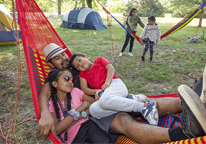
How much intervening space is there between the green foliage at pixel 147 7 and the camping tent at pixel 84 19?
13.7m

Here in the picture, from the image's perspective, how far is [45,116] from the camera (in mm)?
1240

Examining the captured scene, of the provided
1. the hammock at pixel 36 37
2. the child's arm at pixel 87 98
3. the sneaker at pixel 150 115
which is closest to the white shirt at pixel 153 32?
the hammock at pixel 36 37

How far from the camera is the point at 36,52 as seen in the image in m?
1.99

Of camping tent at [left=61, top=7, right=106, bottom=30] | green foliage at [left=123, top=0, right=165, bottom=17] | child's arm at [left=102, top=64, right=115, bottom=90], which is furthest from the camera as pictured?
green foliage at [left=123, top=0, right=165, bottom=17]

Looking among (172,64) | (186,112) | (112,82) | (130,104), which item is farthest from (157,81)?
(186,112)

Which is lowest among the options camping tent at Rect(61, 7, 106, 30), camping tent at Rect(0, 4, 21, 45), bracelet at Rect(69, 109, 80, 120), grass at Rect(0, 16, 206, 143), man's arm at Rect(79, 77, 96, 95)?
grass at Rect(0, 16, 206, 143)

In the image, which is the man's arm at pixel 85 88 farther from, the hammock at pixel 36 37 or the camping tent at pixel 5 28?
the camping tent at pixel 5 28

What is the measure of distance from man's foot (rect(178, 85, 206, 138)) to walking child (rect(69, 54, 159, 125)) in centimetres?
36

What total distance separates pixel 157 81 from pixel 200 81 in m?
2.10

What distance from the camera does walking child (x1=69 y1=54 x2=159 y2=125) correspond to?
127cm

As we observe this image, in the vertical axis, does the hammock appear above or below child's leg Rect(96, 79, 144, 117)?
above

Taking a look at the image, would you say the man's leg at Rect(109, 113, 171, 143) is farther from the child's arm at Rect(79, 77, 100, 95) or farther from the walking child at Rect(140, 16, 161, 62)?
the walking child at Rect(140, 16, 161, 62)

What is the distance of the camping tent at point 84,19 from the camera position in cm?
982

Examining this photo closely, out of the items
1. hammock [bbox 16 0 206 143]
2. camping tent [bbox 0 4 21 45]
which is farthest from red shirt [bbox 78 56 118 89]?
camping tent [bbox 0 4 21 45]
